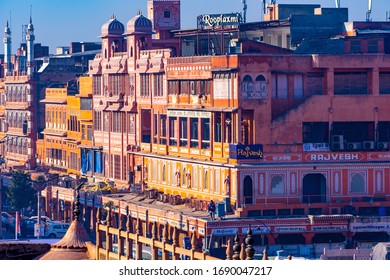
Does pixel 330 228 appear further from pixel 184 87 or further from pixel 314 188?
pixel 184 87

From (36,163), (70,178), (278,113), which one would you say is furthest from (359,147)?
(36,163)

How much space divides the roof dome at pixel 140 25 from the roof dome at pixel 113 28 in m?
2.09

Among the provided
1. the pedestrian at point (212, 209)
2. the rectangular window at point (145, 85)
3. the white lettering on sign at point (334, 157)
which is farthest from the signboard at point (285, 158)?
the rectangular window at point (145, 85)

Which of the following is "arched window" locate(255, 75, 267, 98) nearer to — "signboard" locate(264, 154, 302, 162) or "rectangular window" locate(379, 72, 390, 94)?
"signboard" locate(264, 154, 302, 162)

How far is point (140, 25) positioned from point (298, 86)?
8750 millimetres

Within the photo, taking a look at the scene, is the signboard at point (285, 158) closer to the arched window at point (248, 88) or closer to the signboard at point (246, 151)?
the signboard at point (246, 151)

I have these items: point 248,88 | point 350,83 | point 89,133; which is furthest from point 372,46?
point 89,133

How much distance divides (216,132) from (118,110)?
446 inches

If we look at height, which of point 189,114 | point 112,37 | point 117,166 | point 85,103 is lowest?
point 117,166

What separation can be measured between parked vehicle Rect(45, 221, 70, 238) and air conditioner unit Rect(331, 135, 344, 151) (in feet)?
31.4

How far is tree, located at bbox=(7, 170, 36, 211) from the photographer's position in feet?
222

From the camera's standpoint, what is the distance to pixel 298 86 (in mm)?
52812

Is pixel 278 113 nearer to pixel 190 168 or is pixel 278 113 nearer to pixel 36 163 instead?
pixel 190 168
